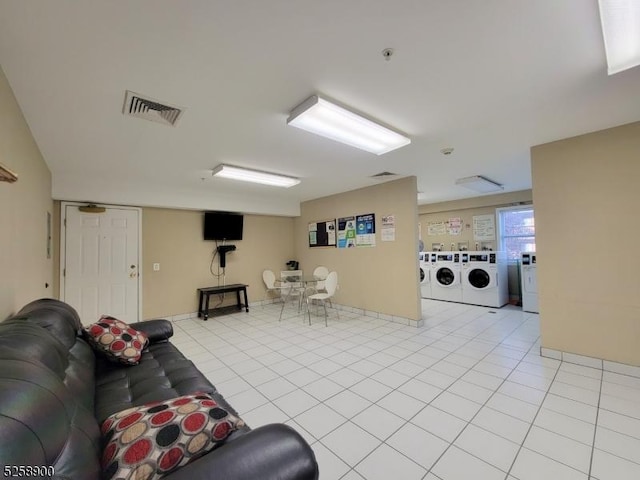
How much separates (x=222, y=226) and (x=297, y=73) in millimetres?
4383

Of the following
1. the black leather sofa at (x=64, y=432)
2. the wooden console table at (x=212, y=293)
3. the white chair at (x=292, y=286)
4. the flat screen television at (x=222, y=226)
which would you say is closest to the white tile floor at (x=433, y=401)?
the black leather sofa at (x=64, y=432)

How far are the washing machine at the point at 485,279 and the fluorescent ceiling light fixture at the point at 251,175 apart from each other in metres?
4.08

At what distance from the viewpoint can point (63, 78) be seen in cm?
175

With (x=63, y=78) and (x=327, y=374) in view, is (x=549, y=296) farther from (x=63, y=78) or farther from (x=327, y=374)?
(x=63, y=78)

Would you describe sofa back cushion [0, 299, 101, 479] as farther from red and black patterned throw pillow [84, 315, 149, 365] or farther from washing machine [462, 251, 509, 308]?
washing machine [462, 251, 509, 308]

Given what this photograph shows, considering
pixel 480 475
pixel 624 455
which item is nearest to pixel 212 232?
pixel 480 475

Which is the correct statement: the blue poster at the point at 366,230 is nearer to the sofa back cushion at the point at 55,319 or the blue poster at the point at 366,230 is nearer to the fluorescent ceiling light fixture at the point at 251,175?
the fluorescent ceiling light fixture at the point at 251,175

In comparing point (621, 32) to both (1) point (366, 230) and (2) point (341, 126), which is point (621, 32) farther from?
(1) point (366, 230)

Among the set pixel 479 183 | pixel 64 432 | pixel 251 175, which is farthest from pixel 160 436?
pixel 479 183

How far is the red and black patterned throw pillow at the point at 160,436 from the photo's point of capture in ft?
Result: 2.79

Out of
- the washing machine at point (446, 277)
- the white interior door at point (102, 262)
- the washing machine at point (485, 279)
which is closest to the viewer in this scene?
the white interior door at point (102, 262)

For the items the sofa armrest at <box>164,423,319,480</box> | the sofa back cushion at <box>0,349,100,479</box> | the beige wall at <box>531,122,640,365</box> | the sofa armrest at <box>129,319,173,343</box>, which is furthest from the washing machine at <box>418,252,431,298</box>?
the sofa back cushion at <box>0,349,100,479</box>

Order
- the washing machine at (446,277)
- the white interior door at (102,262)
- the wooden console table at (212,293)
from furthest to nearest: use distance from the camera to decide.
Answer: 1. the washing machine at (446,277)
2. the wooden console table at (212,293)
3. the white interior door at (102,262)

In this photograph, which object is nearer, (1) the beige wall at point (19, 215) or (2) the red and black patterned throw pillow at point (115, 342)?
(1) the beige wall at point (19, 215)
